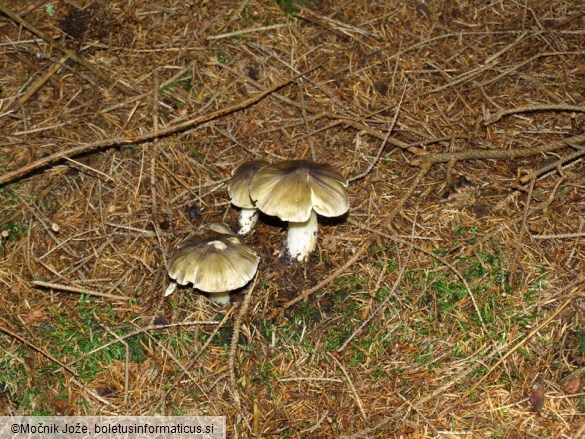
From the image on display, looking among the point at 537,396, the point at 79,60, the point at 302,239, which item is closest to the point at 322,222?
the point at 302,239

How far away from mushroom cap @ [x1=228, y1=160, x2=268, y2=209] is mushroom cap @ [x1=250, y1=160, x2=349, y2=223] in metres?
0.15

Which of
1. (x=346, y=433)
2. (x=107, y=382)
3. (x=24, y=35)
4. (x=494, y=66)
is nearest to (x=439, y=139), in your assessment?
(x=494, y=66)

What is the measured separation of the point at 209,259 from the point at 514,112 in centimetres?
258

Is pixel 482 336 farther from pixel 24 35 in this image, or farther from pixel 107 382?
pixel 24 35

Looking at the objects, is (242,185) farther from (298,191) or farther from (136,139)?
(136,139)

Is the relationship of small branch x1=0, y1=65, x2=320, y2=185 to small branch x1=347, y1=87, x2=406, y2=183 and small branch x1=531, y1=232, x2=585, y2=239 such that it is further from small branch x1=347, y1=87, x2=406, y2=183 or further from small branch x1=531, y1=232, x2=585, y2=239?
small branch x1=531, y1=232, x2=585, y2=239

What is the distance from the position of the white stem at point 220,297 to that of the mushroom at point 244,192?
0.50 meters

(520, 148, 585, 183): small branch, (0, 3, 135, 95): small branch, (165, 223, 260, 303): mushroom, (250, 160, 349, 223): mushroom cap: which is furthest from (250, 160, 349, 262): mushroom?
(0, 3, 135, 95): small branch

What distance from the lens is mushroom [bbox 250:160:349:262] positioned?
11.2 ft

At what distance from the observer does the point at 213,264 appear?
3414 millimetres

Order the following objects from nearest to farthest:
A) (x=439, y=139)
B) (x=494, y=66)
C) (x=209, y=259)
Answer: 1. (x=209, y=259)
2. (x=439, y=139)
3. (x=494, y=66)

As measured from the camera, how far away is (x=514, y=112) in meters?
4.25

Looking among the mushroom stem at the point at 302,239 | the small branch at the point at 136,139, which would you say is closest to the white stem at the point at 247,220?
the mushroom stem at the point at 302,239

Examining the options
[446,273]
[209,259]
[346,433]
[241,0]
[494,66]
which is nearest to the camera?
[346,433]
